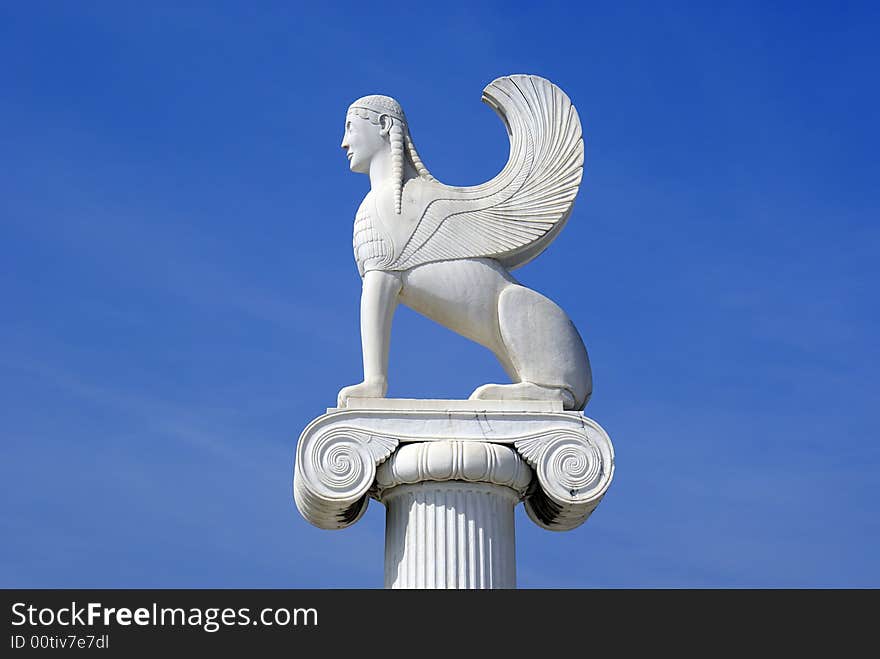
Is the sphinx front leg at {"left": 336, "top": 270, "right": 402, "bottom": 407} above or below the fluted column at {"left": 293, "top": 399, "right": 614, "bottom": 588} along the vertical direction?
above

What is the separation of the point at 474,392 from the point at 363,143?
3049 millimetres

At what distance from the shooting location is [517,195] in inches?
587

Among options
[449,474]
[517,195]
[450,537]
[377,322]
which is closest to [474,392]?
[449,474]

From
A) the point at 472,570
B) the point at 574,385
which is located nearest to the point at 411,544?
the point at 472,570

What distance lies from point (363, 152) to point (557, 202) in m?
2.12

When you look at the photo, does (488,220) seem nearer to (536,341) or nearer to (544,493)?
(536,341)

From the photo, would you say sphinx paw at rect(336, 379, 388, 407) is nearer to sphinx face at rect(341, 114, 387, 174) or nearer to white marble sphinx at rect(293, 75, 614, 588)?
white marble sphinx at rect(293, 75, 614, 588)

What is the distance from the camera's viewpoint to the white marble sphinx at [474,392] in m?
13.3

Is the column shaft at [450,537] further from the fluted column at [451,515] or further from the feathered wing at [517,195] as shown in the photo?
the feathered wing at [517,195]

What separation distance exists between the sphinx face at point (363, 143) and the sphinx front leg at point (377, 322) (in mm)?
1337

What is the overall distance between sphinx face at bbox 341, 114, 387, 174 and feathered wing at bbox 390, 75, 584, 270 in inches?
33.7

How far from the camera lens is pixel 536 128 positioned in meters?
15.1

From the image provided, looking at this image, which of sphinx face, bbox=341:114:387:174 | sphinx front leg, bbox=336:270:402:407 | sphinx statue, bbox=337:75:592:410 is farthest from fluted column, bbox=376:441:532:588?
sphinx face, bbox=341:114:387:174

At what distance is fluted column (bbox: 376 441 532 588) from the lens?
13.0 metres
